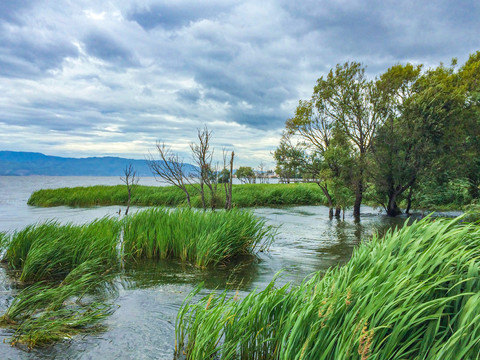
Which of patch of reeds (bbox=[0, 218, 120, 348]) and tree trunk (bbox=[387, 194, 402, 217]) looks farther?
tree trunk (bbox=[387, 194, 402, 217])

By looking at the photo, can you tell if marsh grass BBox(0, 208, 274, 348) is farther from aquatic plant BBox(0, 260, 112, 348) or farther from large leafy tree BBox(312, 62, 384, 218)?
large leafy tree BBox(312, 62, 384, 218)

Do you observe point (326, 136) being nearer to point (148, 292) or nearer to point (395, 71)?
point (395, 71)

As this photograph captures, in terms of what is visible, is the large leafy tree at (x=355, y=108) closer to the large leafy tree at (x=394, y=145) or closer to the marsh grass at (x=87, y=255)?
the large leafy tree at (x=394, y=145)

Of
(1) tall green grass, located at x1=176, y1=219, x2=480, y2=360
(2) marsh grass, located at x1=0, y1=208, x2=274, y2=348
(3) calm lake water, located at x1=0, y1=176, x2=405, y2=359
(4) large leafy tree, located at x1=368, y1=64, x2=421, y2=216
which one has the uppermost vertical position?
(4) large leafy tree, located at x1=368, y1=64, x2=421, y2=216

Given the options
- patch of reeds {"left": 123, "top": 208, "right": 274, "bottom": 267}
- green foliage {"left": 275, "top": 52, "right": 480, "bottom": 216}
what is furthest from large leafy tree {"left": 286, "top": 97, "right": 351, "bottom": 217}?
patch of reeds {"left": 123, "top": 208, "right": 274, "bottom": 267}

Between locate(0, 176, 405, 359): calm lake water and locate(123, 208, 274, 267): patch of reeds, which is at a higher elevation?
locate(123, 208, 274, 267): patch of reeds

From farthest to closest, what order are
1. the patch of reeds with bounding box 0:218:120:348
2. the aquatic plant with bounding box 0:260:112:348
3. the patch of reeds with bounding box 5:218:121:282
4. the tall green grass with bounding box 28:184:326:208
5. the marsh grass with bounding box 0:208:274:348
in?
the tall green grass with bounding box 28:184:326:208 < the patch of reeds with bounding box 5:218:121:282 < the marsh grass with bounding box 0:208:274:348 < the patch of reeds with bounding box 0:218:120:348 < the aquatic plant with bounding box 0:260:112:348

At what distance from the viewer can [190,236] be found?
359 inches

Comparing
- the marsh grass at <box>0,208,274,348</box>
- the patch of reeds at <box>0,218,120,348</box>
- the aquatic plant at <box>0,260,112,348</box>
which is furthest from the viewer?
the marsh grass at <box>0,208,274,348</box>

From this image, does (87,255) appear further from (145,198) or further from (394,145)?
(145,198)

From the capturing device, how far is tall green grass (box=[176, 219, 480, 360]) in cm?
251

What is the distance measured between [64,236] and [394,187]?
19.9m

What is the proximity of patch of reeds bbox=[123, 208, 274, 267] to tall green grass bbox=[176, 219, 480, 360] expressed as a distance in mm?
4776

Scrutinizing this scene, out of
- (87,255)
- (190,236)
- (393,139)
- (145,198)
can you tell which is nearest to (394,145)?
(393,139)
